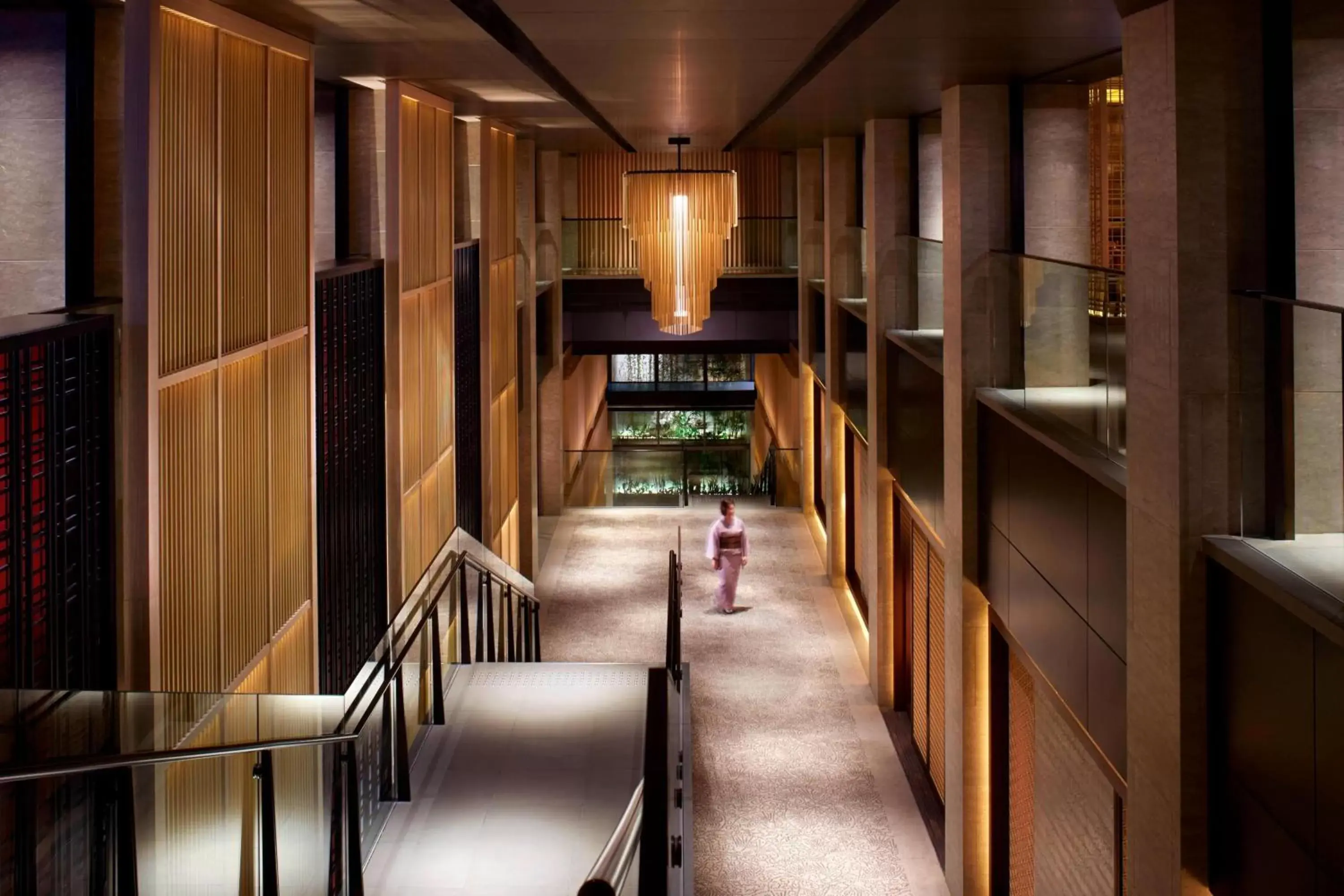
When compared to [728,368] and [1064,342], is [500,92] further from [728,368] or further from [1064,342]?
[728,368]

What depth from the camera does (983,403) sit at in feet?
27.2

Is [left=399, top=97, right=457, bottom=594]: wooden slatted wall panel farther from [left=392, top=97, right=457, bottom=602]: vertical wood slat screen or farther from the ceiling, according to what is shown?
the ceiling

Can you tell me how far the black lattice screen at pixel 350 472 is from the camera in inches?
307

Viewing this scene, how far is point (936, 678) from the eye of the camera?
1059 centimetres

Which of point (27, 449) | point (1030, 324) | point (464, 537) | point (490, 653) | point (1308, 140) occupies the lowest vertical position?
point (490, 653)

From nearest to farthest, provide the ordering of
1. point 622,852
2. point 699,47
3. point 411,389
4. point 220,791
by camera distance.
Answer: point 622,852, point 220,791, point 699,47, point 411,389

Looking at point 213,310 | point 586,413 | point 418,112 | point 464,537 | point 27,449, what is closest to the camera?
point 27,449

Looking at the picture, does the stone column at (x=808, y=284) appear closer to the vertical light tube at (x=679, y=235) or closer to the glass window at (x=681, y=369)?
the vertical light tube at (x=679, y=235)

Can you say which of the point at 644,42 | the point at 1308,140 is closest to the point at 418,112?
the point at 644,42

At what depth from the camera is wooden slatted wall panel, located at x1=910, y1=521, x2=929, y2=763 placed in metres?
11.2

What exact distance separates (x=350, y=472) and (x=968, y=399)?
3.92 metres

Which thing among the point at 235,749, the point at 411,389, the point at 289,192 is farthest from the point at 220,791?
the point at 411,389

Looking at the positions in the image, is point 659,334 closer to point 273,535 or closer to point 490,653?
point 490,653

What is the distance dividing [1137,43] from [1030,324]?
2521 millimetres
